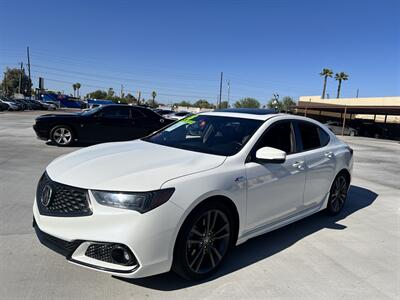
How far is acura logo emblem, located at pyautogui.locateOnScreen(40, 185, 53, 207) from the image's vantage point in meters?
3.23

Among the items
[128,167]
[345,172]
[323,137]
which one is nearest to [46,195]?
[128,167]

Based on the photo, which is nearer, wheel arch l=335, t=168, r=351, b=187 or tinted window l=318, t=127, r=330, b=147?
tinted window l=318, t=127, r=330, b=147

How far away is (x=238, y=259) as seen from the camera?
4.01m

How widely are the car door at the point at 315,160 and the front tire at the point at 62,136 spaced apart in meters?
8.71

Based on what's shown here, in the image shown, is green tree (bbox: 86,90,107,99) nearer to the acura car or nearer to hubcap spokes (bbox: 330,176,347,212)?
hubcap spokes (bbox: 330,176,347,212)

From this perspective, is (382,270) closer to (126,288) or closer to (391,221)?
(391,221)

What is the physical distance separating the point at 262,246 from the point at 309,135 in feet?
5.73

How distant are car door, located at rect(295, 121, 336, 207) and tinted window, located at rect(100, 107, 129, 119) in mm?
8143

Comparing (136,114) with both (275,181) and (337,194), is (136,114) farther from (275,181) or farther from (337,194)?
(275,181)

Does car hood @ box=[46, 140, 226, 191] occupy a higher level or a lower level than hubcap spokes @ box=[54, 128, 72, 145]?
higher

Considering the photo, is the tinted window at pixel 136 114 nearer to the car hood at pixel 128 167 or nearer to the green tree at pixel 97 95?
the car hood at pixel 128 167

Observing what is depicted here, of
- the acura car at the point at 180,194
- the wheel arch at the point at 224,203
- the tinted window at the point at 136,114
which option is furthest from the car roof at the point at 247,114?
the tinted window at the point at 136,114

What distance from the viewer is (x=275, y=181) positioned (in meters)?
4.11

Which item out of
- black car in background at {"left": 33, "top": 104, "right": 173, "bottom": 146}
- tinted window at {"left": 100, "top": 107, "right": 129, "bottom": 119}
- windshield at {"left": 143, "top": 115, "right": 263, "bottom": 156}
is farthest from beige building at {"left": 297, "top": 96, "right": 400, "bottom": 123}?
windshield at {"left": 143, "top": 115, "right": 263, "bottom": 156}
